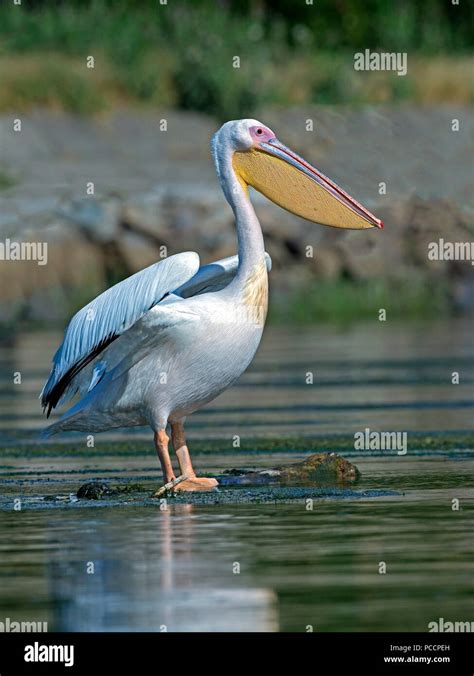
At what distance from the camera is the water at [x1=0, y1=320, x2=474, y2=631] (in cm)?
647

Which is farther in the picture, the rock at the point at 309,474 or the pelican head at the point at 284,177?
the pelican head at the point at 284,177

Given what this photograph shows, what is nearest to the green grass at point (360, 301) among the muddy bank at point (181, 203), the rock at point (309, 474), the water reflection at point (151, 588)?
the muddy bank at point (181, 203)

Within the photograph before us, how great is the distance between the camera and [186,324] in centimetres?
968

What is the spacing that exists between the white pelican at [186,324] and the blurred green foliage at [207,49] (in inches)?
751

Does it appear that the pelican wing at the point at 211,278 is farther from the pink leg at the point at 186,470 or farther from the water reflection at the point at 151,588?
the water reflection at the point at 151,588

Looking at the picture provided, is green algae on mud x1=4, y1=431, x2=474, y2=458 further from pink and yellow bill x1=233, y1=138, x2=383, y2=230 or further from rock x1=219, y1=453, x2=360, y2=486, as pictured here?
pink and yellow bill x1=233, y1=138, x2=383, y2=230

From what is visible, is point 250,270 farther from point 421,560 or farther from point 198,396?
point 421,560

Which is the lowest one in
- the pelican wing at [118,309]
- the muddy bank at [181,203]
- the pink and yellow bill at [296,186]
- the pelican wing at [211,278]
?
the pelican wing at [118,309]

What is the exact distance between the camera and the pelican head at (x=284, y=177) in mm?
10375

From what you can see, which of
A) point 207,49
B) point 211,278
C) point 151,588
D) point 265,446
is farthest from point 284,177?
point 207,49

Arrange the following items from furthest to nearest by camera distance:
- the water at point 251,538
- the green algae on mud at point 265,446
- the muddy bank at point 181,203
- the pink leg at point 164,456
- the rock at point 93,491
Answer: the muddy bank at point 181,203 → the green algae on mud at point 265,446 → the pink leg at point 164,456 → the rock at point 93,491 → the water at point 251,538

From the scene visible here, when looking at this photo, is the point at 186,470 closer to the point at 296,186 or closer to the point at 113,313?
the point at 113,313

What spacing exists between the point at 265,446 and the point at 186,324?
2.07 metres
